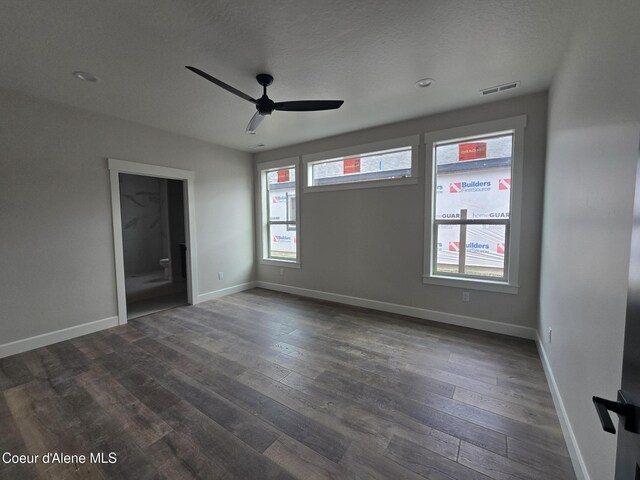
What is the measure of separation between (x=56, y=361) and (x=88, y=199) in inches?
72.7

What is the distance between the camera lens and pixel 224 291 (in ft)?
16.1

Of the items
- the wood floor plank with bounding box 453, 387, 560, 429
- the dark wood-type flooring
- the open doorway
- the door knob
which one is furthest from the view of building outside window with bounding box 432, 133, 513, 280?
the open doorway

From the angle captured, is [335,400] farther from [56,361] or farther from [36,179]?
[36,179]

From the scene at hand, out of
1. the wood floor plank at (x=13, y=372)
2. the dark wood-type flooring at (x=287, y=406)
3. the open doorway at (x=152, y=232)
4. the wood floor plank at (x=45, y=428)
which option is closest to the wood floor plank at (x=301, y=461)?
the dark wood-type flooring at (x=287, y=406)

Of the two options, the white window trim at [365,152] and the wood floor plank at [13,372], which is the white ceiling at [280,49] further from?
the wood floor plank at [13,372]

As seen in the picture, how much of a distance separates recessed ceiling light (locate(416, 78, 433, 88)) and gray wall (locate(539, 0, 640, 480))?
1.01 m

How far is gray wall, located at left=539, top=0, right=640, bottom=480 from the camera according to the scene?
1.06 m

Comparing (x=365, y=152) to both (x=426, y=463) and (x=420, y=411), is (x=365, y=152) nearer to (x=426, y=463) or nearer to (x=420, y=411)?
(x=420, y=411)

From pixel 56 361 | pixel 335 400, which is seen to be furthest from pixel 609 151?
pixel 56 361

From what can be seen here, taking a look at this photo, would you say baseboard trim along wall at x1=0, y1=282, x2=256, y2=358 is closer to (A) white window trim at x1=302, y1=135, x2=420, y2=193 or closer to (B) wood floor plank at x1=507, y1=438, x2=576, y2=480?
(A) white window trim at x1=302, y1=135, x2=420, y2=193

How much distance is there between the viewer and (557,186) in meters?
2.19

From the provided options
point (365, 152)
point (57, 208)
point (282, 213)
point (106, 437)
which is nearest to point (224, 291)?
point (282, 213)

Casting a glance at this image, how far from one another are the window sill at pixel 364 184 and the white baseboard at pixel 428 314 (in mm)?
1735

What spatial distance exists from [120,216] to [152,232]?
4232 mm
